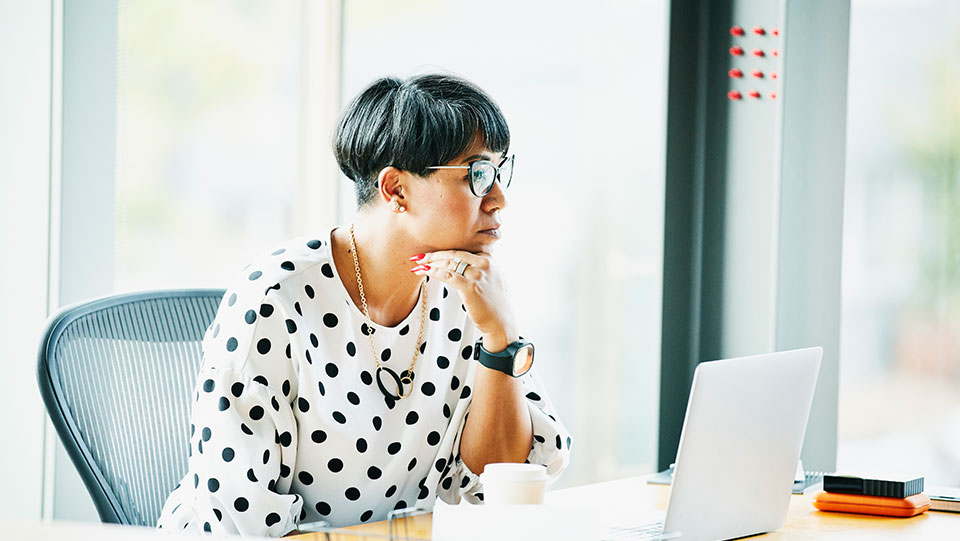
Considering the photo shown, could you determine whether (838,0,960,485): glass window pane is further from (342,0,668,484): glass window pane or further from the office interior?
(342,0,668,484): glass window pane

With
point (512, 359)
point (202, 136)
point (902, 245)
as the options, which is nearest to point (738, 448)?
point (512, 359)

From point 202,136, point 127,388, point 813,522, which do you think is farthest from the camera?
point 202,136

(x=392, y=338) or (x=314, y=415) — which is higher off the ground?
(x=392, y=338)

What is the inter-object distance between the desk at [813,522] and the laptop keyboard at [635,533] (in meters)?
0.14

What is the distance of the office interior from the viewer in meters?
2.37

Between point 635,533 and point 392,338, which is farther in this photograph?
point 392,338

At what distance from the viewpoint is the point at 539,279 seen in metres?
3.48

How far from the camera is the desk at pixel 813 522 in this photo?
138 cm

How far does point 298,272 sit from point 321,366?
0.16 metres

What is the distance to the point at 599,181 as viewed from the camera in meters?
3.49

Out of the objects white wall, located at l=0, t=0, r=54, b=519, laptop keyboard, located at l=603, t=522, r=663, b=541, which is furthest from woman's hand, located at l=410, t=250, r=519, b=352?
white wall, located at l=0, t=0, r=54, b=519

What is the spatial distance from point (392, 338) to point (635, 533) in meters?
0.54

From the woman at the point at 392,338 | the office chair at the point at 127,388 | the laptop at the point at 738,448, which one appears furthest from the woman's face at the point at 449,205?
the laptop at the point at 738,448

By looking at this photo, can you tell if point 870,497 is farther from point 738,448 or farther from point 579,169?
point 579,169
